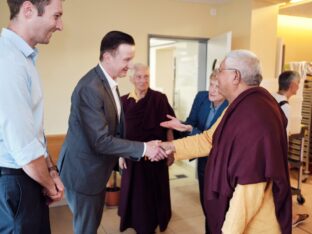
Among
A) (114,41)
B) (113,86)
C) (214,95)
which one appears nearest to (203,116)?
(214,95)

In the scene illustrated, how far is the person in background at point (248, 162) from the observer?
1162 millimetres

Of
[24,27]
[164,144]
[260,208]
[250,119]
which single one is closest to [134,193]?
[164,144]

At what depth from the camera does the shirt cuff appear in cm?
97

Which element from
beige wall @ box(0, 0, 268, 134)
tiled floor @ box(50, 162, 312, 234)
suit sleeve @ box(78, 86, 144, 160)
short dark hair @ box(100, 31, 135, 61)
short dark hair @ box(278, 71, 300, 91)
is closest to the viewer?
suit sleeve @ box(78, 86, 144, 160)

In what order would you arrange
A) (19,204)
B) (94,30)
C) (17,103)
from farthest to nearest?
1. (94,30)
2. (19,204)
3. (17,103)

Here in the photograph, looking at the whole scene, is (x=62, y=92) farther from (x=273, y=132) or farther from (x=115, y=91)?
(x=273, y=132)

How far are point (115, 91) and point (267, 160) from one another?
3.10 feet

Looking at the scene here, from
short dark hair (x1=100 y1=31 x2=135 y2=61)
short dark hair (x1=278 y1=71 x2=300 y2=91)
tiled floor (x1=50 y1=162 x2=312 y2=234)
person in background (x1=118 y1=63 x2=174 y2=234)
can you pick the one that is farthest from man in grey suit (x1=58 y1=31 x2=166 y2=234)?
short dark hair (x1=278 y1=71 x2=300 y2=91)

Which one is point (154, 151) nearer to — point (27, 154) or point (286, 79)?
point (27, 154)

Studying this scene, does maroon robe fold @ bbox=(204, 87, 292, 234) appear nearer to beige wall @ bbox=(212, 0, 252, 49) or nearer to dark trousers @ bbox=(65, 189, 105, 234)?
dark trousers @ bbox=(65, 189, 105, 234)

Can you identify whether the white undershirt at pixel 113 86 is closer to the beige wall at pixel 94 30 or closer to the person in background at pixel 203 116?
the person in background at pixel 203 116

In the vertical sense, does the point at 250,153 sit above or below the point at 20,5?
below

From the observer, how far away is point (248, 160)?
1160 mm

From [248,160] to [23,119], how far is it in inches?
33.9
